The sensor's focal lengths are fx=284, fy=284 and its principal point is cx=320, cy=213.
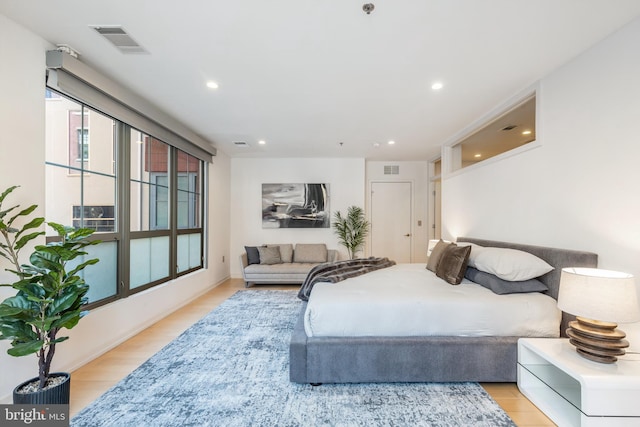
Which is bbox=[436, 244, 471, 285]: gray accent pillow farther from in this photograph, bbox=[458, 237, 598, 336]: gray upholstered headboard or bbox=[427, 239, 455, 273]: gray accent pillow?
bbox=[458, 237, 598, 336]: gray upholstered headboard

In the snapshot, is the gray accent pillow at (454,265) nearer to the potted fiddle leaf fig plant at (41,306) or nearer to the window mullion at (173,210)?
the potted fiddle leaf fig plant at (41,306)

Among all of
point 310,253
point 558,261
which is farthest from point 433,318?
point 310,253

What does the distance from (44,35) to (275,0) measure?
1733mm

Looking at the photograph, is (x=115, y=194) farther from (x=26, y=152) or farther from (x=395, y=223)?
(x=395, y=223)

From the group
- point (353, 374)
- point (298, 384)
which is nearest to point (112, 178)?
point (298, 384)

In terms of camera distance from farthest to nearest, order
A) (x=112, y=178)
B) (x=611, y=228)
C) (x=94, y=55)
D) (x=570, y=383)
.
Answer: (x=112, y=178) → (x=94, y=55) → (x=611, y=228) → (x=570, y=383)

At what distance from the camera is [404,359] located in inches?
80.7

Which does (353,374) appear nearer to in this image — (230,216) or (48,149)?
(48,149)

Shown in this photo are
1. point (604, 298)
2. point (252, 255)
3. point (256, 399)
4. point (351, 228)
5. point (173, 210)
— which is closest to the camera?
point (604, 298)

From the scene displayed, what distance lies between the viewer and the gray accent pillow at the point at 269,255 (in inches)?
209

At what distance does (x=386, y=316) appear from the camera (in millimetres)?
2088

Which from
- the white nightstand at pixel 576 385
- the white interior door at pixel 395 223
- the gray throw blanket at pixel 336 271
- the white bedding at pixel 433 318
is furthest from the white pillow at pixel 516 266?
the white interior door at pixel 395 223

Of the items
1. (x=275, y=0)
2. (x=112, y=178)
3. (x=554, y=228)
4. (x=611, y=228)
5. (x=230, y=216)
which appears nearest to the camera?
(x=275, y=0)

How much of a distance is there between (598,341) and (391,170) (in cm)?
492
